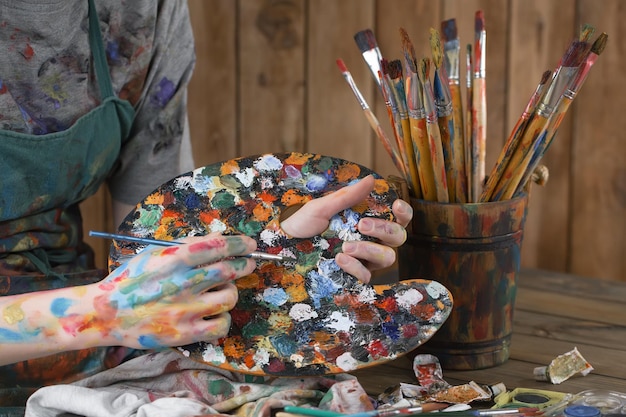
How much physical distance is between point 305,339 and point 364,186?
0.46ft

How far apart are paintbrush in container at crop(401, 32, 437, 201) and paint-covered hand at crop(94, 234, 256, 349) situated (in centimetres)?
20

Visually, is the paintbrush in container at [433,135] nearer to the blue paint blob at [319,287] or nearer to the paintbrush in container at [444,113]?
the paintbrush in container at [444,113]

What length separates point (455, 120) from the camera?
2.80 feet

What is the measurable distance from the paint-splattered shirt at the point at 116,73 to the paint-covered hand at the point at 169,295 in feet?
0.93

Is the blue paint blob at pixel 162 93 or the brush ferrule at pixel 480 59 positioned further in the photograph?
the blue paint blob at pixel 162 93

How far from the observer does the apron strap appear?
0.96 m

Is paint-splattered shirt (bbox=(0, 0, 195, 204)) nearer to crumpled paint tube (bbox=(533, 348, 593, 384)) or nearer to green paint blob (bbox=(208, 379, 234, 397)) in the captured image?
green paint blob (bbox=(208, 379, 234, 397))

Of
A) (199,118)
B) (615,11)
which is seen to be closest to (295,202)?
(615,11)

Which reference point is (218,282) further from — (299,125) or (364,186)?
(299,125)

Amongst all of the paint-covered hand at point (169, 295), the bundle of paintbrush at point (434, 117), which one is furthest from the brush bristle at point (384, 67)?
the paint-covered hand at point (169, 295)

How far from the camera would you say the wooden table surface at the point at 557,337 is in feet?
2.70

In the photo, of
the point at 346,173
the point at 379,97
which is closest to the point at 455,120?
the point at 346,173

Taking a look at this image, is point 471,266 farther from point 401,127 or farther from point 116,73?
point 116,73

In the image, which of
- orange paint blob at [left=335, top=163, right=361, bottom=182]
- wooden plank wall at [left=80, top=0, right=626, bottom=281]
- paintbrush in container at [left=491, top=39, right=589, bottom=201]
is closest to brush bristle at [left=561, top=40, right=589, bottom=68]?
paintbrush in container at [left=491, top=39, right=589, bottom=201]
